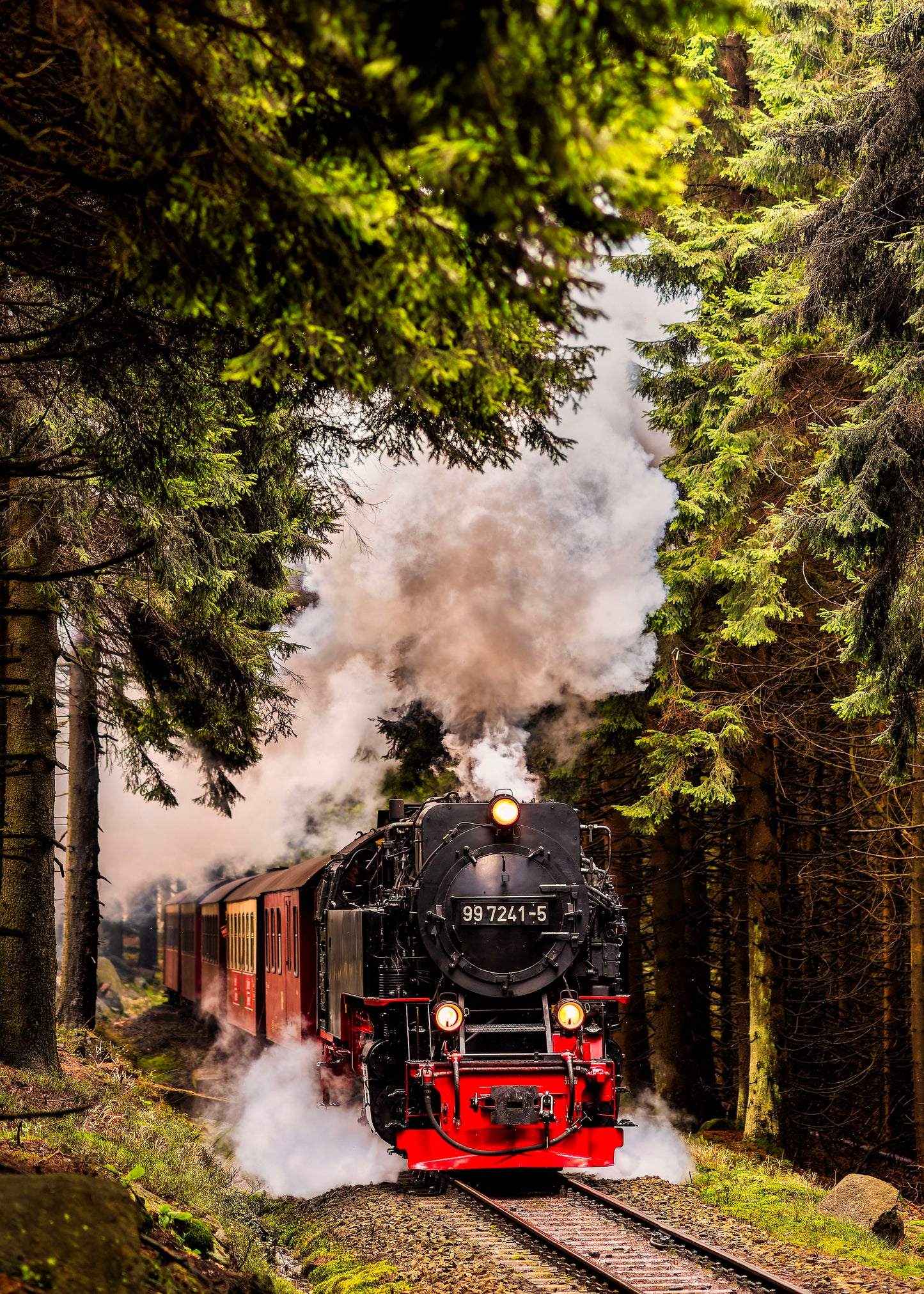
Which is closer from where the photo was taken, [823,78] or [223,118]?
[223,118]

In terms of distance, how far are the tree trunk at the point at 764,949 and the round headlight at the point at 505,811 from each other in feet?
16.5

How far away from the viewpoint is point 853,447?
28.9 feet

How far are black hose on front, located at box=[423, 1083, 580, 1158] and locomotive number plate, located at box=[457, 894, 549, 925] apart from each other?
4.48ft

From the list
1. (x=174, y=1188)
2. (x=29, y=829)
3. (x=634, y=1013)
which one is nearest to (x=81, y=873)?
(x=29, y=829)

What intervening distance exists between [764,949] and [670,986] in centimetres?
245

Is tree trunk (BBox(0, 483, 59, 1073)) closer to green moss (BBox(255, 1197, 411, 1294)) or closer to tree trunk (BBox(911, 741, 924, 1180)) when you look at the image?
green moss (BBox(255, 1197, 411, 1294))

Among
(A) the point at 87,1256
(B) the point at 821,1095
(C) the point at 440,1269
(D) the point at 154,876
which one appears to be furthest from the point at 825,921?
(D) the point at 154,876

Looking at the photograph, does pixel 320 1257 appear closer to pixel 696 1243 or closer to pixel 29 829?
pixel 696 1243

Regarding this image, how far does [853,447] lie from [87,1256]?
7477 millimetres

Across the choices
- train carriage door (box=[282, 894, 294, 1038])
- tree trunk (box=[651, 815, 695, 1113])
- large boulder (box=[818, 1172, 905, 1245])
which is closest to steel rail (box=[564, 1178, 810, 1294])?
large boulder (box=[818, 1172, 905, 1245])

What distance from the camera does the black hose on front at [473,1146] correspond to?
874 cm

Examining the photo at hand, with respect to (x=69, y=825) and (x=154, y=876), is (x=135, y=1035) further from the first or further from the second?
(x=154, y=876)

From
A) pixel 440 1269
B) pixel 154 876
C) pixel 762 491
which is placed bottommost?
pixel 440 1269

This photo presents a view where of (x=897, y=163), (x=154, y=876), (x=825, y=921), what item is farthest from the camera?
(x=154, y=876)
